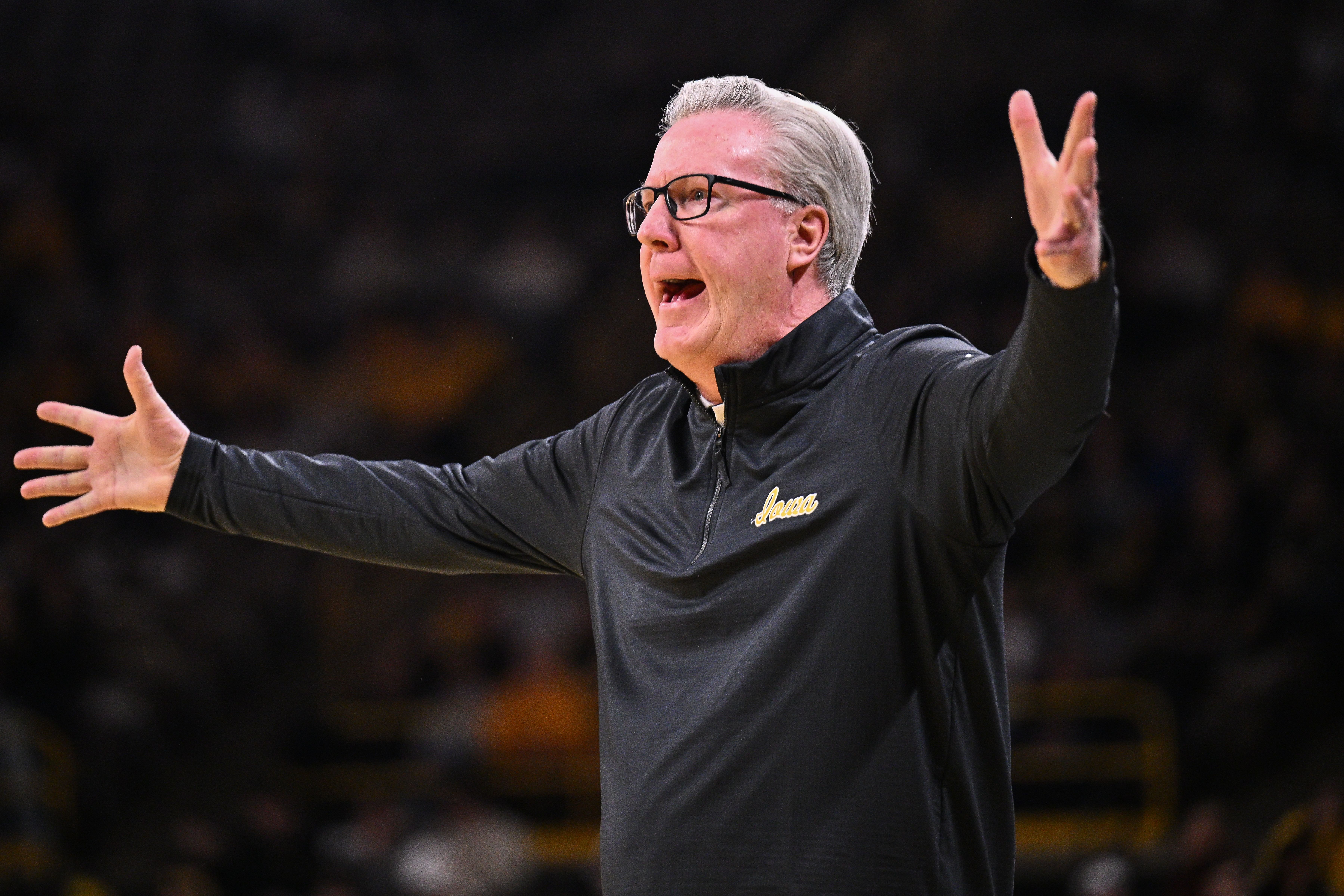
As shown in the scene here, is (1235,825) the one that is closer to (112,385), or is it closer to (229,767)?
(229,767)

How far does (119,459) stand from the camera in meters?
2.44

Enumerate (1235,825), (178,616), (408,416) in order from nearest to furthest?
(1235,825) < (178,616) < (408,416)

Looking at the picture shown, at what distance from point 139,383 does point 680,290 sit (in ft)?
2.86

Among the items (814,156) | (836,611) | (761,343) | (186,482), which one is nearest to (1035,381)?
(836,611)

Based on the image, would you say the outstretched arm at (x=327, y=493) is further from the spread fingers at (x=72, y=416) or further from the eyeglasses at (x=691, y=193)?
the eyeglasses at (x=691, y=193)

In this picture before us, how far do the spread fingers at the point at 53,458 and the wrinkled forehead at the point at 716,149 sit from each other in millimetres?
1015

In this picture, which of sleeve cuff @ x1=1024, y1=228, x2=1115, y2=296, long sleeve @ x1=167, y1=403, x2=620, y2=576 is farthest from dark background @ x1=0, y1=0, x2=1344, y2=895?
sleeve cuff @ x1=1024, y1=228, x2=1115, y2=296

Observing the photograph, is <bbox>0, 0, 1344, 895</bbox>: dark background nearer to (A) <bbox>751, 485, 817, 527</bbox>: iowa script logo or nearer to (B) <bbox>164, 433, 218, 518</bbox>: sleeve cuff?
(B) <bbox>164, 433, 218, 518</bbox>: sleeve cuff

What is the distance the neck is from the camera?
2.18 m

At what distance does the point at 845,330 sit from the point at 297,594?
6.57 meters

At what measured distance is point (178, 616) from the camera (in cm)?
749

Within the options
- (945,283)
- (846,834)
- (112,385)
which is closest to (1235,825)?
(945,283)

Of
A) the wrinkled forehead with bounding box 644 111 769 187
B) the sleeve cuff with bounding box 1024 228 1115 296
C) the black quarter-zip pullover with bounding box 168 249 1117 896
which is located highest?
the wrinkled forehead with bounding box 644 111 769 187

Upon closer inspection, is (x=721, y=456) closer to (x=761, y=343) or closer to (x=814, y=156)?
(x=761, y=343)
